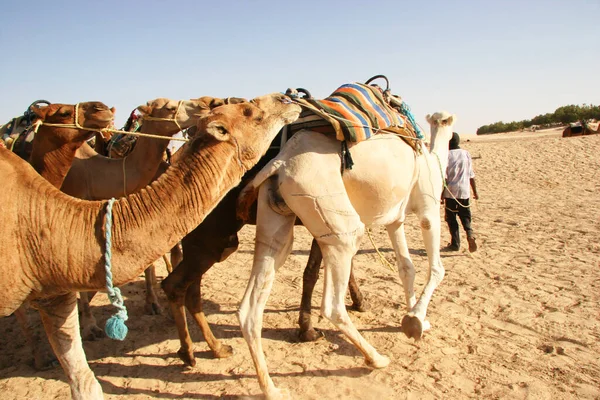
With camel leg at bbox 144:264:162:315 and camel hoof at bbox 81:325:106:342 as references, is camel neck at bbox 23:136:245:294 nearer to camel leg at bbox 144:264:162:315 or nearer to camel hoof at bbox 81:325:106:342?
camel hoof at bbox 81:325:106:342

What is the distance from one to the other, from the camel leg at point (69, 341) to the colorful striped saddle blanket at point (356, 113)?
86.3 inches

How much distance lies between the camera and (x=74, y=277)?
2412 millimetres

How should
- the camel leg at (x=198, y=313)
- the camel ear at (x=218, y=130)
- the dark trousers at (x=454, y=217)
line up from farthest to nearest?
the dark trousers at (x=454, y=217), the camel leg at (x=198, y=313), the camel ear at (x=218, y=130)

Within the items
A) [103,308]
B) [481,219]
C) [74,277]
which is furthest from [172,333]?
[481,219]

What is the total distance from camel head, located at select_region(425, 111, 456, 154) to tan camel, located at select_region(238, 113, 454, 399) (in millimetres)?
1386

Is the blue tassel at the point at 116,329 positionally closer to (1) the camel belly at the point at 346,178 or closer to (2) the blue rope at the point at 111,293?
(2) the blue rope at the point at 111,293

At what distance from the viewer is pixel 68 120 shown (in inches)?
165

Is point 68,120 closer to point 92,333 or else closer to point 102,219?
point 102,219

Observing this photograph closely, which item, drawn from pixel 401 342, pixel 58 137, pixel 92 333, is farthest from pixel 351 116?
pixel 92 333

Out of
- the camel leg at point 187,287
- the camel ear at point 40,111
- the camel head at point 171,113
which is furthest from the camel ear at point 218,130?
the camel head at point 171,113

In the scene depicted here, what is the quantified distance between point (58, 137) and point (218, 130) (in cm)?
235

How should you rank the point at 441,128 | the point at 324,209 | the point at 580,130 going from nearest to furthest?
the point at 324,209, the point at 441,128, the point at 580,130

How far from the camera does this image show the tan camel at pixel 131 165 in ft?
16.4

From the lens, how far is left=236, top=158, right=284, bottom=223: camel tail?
11.9ft
